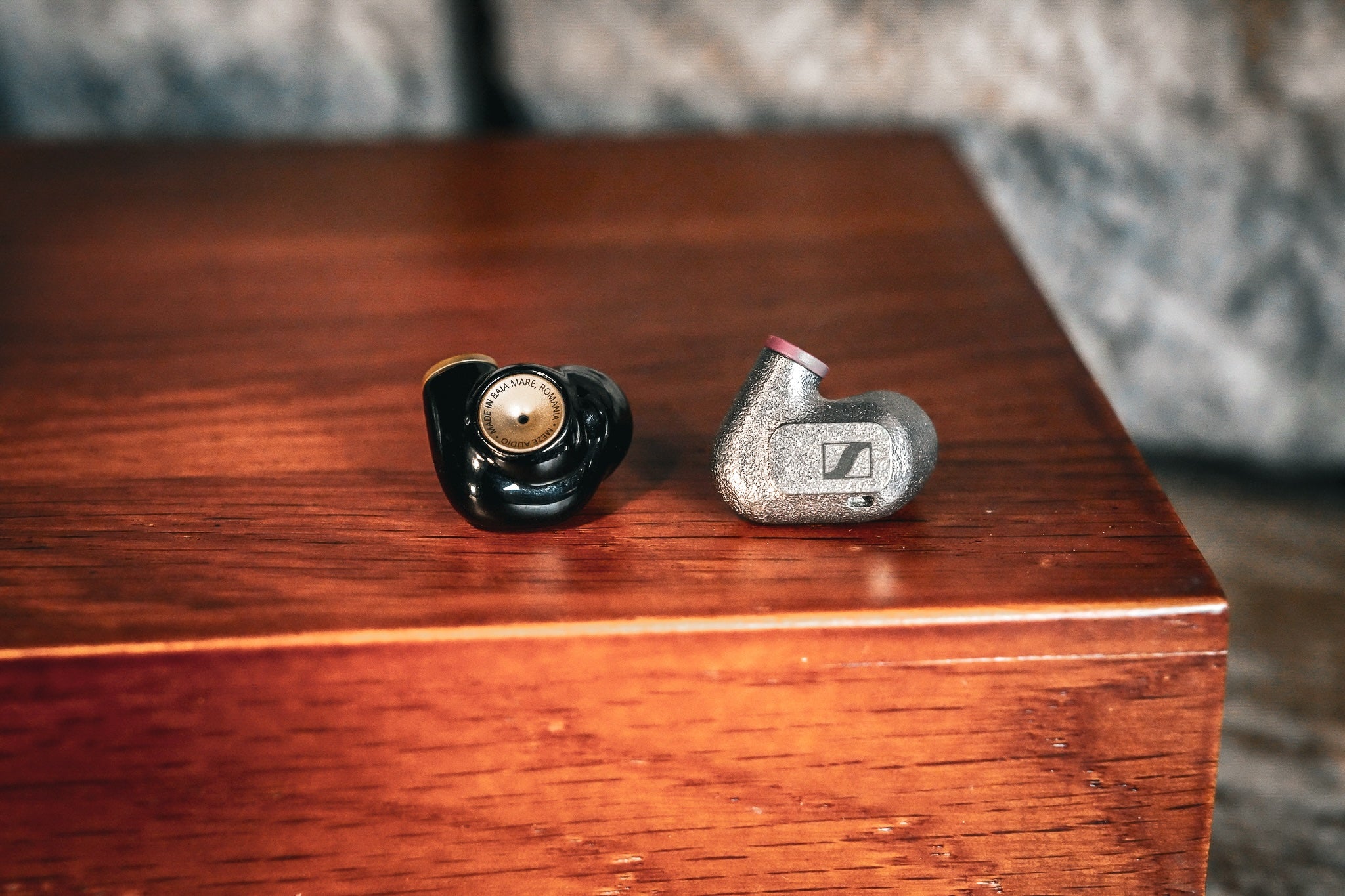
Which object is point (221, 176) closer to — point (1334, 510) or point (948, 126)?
point (948, 126)

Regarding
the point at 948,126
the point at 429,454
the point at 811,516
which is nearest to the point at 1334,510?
the point at 948,126

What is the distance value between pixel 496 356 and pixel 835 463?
27 cm

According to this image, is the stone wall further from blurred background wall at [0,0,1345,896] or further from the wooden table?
the wooden table

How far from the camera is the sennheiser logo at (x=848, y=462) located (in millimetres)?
491

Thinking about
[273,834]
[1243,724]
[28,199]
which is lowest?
[1243,724]

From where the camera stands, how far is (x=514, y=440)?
48cm

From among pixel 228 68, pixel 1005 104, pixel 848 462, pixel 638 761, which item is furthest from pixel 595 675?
pixel 228 68

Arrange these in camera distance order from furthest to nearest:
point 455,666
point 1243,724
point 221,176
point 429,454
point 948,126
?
point 948,126, point 221,176, point 1243,724, point 429,454, point 455,666

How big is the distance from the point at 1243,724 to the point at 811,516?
58 cm

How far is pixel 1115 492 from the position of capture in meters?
0.54

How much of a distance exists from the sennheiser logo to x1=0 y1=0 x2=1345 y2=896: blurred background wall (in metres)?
0.67

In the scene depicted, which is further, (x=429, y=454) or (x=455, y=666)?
(x=429, y=454)

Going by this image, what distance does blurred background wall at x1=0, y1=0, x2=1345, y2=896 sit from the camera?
104 centimetres

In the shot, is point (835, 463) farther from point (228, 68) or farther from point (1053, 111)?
point (228, 68)
